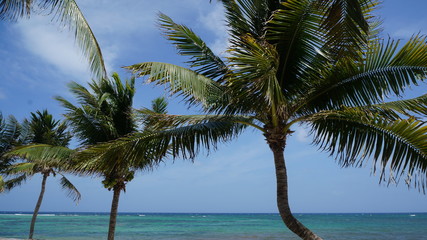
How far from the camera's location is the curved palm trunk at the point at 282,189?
20.5ft

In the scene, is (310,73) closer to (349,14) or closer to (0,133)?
(349,14)

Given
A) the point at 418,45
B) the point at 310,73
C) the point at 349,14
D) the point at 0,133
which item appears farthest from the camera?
the point at 0,133

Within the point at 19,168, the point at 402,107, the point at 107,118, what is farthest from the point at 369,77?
the point at 19,168

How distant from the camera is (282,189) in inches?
257

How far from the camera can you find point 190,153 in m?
6.89

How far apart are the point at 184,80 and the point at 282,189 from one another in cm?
246

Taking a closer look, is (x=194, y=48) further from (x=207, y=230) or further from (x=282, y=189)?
(x=207, y=230)

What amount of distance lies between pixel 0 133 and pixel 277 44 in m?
13.4

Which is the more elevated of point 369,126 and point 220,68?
point 220,68

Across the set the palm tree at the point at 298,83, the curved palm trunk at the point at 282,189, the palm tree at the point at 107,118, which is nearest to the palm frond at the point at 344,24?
the palm tree at the point at 298,83

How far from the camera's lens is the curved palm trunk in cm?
626

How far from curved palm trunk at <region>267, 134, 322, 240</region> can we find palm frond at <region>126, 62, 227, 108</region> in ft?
3.92

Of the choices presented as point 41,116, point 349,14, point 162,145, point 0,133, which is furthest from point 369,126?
point 41,116

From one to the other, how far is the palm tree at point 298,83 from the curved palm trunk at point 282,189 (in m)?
0.02
